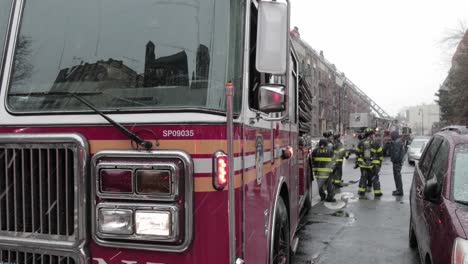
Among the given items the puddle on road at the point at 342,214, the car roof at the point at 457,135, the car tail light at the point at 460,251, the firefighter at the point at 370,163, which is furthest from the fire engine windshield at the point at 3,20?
the firefighter at the point at 370,163

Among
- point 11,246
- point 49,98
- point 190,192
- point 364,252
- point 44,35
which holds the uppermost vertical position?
point 44,35

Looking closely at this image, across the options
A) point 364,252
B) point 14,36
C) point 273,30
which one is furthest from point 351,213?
point 14,36

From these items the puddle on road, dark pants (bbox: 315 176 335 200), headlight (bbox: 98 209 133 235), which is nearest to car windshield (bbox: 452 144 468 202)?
headlight (bbox: 98 209 133 235)

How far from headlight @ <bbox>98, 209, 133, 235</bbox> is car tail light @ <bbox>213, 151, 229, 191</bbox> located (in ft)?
1.65

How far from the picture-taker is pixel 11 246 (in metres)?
2.65

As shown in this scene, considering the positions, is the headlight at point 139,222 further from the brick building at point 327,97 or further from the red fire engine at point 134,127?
the brick building at point 327,97

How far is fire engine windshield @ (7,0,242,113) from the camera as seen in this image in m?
2.54

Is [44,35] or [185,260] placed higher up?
[44,35]

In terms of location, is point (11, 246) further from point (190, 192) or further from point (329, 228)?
point (329, 228)

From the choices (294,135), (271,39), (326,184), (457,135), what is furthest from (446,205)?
(326,184)

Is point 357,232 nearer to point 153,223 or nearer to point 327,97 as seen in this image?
point 153,223

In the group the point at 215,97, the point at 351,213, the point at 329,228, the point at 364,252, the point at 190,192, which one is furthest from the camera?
the point at 351,213

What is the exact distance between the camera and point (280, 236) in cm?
401

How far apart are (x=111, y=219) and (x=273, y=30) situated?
1519 millimetres
